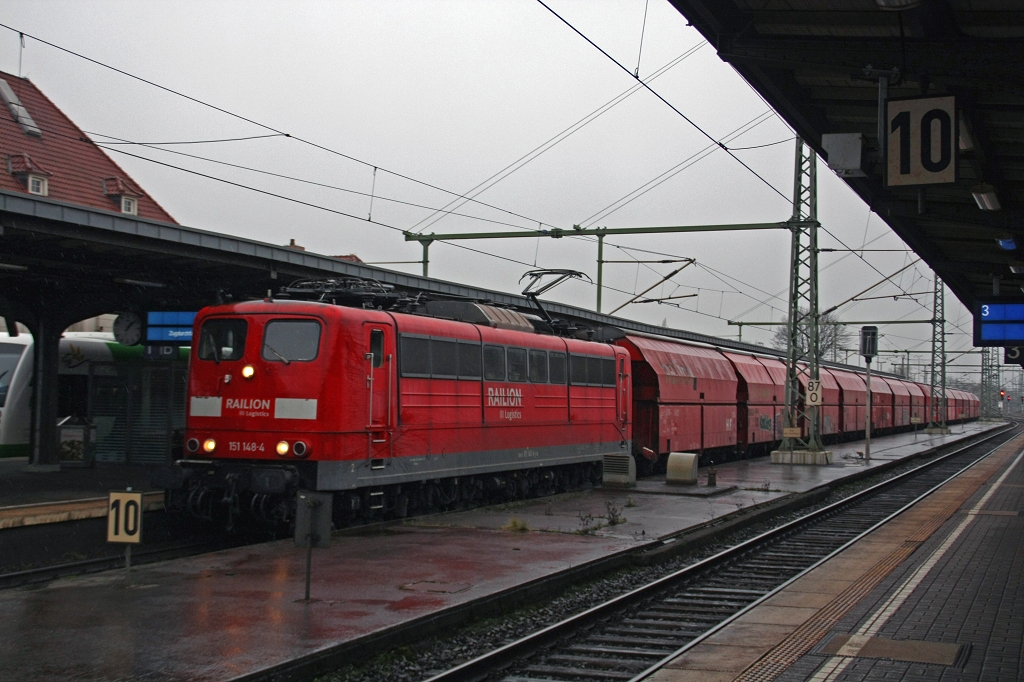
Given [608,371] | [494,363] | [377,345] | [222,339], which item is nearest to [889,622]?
[377,345]

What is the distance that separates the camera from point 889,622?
891 centimetres

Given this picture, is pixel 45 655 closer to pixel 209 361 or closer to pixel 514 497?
pixel 209 361

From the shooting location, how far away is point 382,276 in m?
18.6

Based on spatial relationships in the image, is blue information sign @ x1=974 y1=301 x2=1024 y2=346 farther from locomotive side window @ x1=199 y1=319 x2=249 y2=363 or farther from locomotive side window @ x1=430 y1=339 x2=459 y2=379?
locomotive side window @ x1=199 y1=319 x2=249 y2=363

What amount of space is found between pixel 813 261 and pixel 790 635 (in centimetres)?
1979

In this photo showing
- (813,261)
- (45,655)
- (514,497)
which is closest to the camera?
(45,655)

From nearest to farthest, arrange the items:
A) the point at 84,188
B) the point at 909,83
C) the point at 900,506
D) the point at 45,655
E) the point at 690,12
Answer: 1. the point at 45,655
2. the point at 690,12
3. the point at 909,83
4. the point at 900,506
5. the point at 84,188

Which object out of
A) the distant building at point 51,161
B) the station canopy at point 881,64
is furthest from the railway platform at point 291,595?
the distant building at point 51,161

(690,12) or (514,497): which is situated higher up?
(690,12)

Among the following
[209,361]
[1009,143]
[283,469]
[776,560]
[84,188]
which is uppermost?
[84,188]

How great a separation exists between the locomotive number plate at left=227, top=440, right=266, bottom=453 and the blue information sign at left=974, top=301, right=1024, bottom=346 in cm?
1505

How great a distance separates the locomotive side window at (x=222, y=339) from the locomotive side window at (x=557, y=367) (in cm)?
680

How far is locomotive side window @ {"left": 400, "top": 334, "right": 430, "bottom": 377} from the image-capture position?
14.3 m

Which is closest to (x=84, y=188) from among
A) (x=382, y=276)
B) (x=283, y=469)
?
(x=382, y=276)
